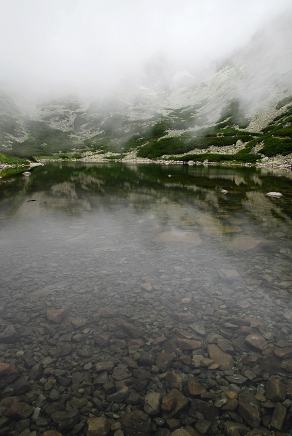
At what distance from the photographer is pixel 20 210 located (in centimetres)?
3328

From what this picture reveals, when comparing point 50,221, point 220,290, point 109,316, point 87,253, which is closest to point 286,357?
point 220,290

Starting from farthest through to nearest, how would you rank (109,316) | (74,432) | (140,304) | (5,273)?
(5,273) < (140,304) < (109,316) < (74,432)

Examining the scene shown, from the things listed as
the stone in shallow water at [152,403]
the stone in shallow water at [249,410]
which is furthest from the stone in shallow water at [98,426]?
the stone in shallow water at [249,410]

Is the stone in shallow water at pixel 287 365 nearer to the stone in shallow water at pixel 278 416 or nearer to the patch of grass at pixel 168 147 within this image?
the stone in shallow water at pixel 278 416

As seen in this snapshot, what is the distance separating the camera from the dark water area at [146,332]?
26.1ft

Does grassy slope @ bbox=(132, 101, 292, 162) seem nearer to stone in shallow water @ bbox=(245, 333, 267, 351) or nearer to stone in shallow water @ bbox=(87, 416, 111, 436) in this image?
stone in shallow water @ bbox=(245, 333, 267, 351)

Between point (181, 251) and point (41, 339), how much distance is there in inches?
413

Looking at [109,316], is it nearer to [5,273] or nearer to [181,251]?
→ [5,273]

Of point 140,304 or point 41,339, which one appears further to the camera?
point 140,304

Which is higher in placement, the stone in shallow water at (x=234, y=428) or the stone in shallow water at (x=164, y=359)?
the stone in shallow water at (x=164, y=359)

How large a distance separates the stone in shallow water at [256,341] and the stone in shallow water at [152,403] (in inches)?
142

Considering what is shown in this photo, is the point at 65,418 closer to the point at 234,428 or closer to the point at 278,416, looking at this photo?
the point at 234,428

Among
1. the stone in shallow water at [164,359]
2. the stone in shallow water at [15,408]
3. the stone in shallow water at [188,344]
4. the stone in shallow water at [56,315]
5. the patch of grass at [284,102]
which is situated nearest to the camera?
the stone in shallow water at [15,408]

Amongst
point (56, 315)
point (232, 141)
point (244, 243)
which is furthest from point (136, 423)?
point (232, 141)
